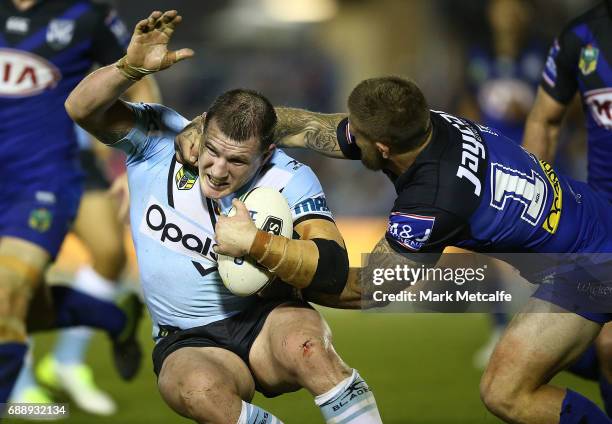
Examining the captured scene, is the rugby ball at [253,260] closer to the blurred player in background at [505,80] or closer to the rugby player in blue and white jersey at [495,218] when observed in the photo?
the rugby player in blue and white jersey at [495,218]

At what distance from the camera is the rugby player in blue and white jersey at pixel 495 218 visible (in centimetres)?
417

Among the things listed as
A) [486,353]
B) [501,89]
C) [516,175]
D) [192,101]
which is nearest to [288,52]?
[192,101]

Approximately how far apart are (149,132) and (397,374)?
3.43m

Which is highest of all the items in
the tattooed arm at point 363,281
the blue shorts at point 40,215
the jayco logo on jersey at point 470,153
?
the jayco logo on jersey at point 470,153

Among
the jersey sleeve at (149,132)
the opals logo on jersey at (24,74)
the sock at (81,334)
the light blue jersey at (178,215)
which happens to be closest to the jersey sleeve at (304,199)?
the light blue jersey at (178,215)

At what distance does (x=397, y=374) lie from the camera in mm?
7402

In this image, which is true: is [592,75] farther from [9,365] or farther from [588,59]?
[9,365]

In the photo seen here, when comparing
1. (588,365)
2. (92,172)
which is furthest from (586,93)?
(92,172)

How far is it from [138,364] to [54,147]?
1423 mm

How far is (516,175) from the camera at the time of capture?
439cm

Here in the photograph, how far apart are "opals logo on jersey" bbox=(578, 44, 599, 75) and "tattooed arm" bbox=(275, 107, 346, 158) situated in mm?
1360

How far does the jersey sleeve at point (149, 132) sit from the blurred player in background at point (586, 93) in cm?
205

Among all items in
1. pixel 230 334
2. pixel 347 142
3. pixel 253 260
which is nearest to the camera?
pixel 253 260

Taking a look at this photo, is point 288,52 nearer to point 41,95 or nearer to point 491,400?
point 41,95
